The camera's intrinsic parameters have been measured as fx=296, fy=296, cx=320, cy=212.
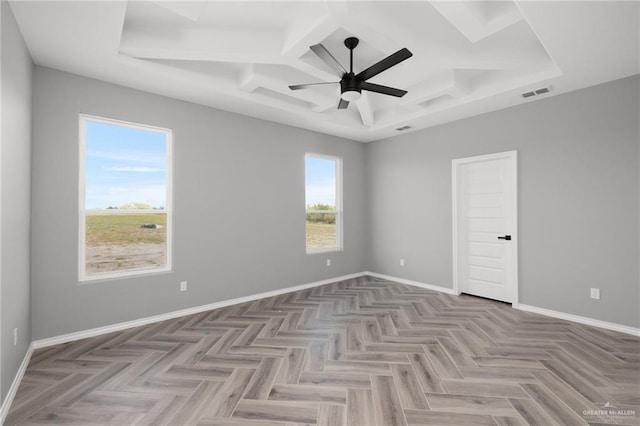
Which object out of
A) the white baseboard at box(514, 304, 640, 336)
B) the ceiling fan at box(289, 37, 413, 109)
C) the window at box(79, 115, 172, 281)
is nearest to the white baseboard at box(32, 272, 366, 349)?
the window at box(79, 115, 172, 281)

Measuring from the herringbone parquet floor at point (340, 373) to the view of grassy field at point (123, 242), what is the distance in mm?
759

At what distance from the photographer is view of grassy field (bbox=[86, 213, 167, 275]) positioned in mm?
3238

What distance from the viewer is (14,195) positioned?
7.25ft

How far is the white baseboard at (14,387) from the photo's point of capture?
1.91 metres

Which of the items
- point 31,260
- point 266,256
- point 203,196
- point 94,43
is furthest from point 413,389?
point 94,43

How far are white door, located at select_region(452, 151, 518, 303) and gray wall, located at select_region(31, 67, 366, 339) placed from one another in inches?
76.1

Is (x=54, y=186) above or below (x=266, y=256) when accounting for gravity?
above

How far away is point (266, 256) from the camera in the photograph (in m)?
4.59

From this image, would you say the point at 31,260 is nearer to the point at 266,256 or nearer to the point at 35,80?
the point at 35,80

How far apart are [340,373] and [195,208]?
2.70 metres

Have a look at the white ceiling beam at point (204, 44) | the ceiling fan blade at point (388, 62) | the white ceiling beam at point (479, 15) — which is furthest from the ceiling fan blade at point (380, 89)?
the white ceiling beam at point (204, 44)

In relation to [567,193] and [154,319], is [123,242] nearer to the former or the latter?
[154,319]

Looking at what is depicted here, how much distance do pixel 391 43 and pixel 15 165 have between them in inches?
128

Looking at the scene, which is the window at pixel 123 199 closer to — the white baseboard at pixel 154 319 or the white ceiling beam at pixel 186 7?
the white baseboard at pixel 154 319
